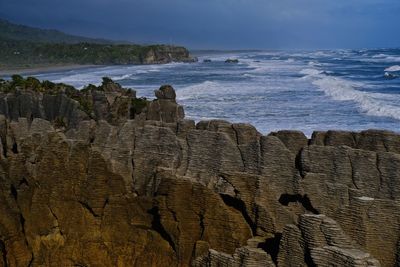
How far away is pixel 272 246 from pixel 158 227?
5.22 feet

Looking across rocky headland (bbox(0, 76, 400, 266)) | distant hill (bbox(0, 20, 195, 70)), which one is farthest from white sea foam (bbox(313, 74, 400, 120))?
distant hill (bbox(0, 20, 195, 70))

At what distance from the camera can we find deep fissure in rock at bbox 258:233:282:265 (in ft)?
18.4

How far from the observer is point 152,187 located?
24.6 ft

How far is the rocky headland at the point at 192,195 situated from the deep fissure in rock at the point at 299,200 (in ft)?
0.05

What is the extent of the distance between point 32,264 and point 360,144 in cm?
434

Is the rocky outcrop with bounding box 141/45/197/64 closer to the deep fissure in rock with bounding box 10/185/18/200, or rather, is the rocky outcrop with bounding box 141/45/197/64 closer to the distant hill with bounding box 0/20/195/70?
the distant hill with bounding box 0/20/195/70

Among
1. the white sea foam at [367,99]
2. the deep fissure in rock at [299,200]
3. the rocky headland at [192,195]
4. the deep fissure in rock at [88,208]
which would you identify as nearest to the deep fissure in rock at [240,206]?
the rocky headland at [192,195]

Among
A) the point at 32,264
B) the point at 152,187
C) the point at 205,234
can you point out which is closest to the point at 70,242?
the point at 32,264

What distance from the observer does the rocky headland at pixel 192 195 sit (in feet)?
19.2

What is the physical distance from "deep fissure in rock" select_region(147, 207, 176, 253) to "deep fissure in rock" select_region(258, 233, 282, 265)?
1190mm

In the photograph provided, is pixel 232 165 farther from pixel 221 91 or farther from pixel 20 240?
pixel 221 91

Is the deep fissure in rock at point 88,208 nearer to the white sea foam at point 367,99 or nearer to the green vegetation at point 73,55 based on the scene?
the white sea foam at point 367,99

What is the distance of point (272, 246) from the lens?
5945 mm

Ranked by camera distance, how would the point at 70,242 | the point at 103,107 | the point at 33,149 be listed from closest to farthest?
the point at 70,242, the point at 33,149, the point at 103,107
